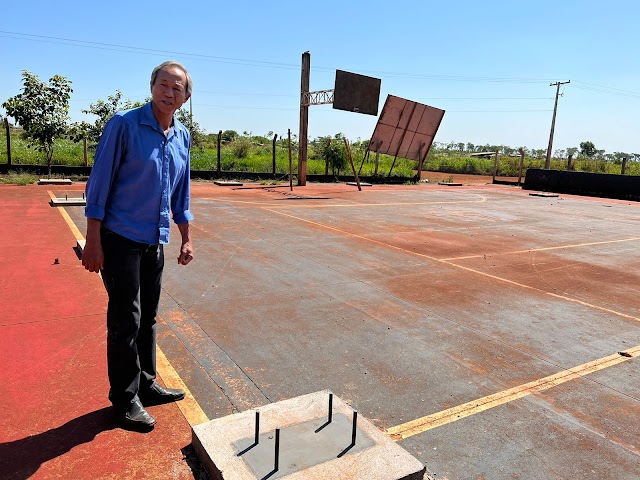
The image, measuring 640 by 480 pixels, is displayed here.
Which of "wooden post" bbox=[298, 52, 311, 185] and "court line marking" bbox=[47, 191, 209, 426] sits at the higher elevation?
"wooden post" bbox=[298, 52, 311, 185]

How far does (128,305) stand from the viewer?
2.69 m

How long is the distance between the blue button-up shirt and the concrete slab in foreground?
1.13 metres

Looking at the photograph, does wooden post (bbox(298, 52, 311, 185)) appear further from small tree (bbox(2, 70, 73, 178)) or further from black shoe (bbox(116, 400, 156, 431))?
black shoe (bbox(116, 400, 156, 431))

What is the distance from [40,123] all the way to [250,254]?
1203 centimetres

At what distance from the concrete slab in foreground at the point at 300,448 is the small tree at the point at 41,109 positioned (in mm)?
16217

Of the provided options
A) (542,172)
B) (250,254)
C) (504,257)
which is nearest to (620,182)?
(542,172)

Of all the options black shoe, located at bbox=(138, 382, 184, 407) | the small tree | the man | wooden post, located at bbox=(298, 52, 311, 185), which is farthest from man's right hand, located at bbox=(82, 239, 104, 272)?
wooden post, located at bbox=(298, 52, 311, 185)

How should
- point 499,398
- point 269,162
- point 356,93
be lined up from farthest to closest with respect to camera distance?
point 269,162 → point 356,93 → point 499,398

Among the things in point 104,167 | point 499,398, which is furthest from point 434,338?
→ point 104,167

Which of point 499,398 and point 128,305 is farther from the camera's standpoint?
point 499,398

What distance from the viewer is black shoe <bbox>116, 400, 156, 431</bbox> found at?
107 inches

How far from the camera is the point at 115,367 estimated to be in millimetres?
2738

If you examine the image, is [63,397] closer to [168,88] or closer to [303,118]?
[168,88]

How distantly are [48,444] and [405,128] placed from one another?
26822 millimetres
